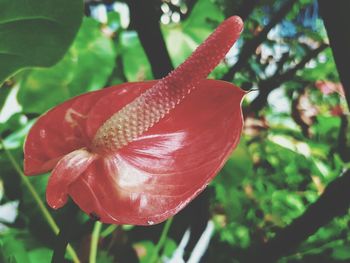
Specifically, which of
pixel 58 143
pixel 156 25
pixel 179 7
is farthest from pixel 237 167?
pixel 179 7

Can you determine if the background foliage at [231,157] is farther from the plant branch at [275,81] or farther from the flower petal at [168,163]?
the flower petal at [168,163]

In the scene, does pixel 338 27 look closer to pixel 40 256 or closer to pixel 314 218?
pixel 314 218

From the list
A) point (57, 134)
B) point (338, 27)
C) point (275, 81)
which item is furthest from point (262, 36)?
point (57, 134)

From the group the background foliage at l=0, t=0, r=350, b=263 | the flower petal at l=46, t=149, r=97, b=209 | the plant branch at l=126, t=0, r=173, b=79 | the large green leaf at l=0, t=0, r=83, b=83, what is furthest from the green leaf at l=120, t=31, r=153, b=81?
the flower petal at l=46, t=149, r=97, b=209

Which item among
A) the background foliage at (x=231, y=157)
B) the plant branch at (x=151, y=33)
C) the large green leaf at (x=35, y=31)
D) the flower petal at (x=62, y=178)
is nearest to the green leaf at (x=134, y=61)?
the background foliage at (x=231, y=157)

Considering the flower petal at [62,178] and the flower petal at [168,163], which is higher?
the flower petal at [62,178]
